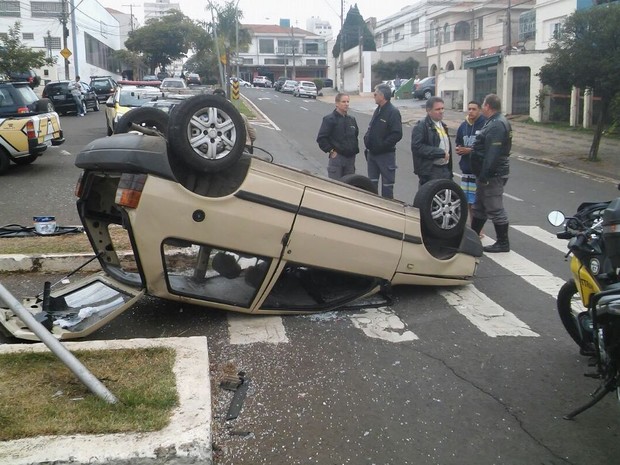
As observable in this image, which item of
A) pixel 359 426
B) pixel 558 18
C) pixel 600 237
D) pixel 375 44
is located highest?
pixel 375 44

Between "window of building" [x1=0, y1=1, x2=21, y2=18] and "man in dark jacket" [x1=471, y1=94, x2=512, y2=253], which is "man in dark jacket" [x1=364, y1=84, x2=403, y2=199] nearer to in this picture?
"man in dark jacket" [x1=471, y1=94, x2=512, y2=253]

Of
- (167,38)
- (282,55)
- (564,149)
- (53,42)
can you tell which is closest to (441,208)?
(564,149)

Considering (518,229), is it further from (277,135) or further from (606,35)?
(277,135)

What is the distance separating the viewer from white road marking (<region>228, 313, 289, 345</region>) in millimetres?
5371

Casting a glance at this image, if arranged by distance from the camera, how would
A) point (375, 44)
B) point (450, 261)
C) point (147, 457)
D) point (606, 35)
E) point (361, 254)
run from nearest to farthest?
point (147, 457)
point (361, 254)
point (450, 261)
point (606, 35)
point (375, 44)

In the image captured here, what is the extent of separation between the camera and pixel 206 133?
17.0 feet

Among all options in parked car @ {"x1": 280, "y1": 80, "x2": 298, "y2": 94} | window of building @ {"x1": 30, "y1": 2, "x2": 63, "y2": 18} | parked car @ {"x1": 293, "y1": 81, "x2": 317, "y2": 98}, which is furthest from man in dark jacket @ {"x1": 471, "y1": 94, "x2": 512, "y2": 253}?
window of building @ {"x1": 30, "y1": 2, "x2": 63, "y2": 18}

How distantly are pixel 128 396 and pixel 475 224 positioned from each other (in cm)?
577

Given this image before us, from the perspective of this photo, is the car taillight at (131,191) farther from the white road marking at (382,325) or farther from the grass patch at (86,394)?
the white road marking at (382,325)

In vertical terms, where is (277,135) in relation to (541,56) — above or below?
below

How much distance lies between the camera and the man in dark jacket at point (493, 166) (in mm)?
8078

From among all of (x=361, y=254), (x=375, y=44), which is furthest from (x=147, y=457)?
(x=375, y=44)

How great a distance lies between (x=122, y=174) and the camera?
16.7 feet

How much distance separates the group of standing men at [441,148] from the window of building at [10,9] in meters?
63.9
